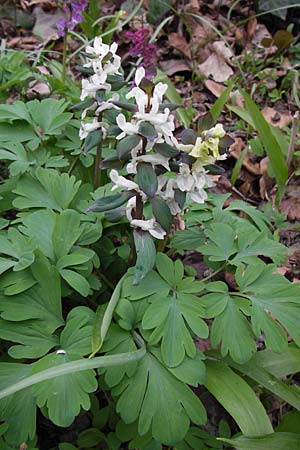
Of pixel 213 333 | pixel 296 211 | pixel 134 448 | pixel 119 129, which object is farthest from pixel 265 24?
pixel 134 448

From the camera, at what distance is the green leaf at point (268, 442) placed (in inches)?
52.3

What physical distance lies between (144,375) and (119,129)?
66 centimetres

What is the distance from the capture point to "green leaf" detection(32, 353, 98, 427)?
46.3 inches

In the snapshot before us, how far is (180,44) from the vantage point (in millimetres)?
3396

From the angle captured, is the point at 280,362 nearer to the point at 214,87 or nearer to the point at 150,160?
the point at 150,160

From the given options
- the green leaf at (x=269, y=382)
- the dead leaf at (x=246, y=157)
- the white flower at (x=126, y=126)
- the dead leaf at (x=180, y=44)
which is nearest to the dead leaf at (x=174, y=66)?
the dead leaf at (x=180, y=44)

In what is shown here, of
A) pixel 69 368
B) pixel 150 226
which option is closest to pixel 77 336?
pixel 69 368

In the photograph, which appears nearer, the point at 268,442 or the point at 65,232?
the point at 268,442

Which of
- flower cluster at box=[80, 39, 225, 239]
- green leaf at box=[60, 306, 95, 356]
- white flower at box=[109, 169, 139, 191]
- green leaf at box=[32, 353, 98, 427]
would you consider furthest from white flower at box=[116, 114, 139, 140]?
green leaf at box=[32, 353, 98, 427]

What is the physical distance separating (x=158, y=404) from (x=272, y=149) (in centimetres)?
140

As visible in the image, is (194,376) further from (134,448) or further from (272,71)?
(272,71)

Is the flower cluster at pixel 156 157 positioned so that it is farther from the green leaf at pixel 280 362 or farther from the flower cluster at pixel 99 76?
the green leaf at pixel 280 362

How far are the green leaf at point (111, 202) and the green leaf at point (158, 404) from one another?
1.41 ft

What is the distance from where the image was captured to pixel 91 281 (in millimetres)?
1491
